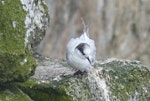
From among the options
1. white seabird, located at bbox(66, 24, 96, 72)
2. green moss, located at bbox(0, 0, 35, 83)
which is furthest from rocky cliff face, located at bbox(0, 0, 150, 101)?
white seabird, located at bbox(66, 24, 96, 72)

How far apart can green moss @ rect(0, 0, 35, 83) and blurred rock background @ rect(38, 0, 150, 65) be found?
42.9 ft

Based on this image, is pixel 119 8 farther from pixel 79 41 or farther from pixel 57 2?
pixel 79 41

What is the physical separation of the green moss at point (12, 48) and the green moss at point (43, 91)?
2.24 ft

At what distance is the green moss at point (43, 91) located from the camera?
818 cm

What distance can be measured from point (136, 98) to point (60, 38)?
13049 millimetres

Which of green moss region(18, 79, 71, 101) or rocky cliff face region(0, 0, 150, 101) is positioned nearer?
rocky cliff face region(0, 0, 150, 101)

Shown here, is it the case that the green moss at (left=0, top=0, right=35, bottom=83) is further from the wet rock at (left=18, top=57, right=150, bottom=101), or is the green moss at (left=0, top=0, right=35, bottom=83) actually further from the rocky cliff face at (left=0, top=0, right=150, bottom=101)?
the wet rock at (left=18, top=57, right=150, bottom=101)

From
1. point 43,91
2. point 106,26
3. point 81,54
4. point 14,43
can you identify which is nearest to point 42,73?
point 43,91

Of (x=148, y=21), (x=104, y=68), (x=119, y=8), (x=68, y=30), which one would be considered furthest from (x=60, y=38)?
(x=104, y=68)

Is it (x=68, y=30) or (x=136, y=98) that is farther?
(x=68, y=30)

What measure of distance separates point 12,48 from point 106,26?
18.0 metres

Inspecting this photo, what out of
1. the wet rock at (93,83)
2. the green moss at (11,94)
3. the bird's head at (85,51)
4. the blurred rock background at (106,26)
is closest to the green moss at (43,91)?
the wet rock at (93,83)

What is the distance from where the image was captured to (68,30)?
74.3ft

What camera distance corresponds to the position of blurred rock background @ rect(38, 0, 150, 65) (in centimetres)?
2186
